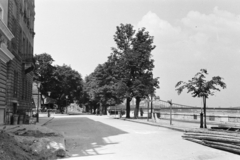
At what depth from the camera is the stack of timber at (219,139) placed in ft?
30.8

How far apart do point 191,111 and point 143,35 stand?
15.5 m

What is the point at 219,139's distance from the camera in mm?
10164

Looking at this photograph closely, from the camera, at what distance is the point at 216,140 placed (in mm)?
10336

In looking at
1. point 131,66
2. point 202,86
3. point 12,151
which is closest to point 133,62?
point 131,66

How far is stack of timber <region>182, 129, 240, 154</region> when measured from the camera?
940 centimetres

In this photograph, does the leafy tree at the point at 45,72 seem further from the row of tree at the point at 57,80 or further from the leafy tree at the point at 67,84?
the leafy tree at the point at 67,84

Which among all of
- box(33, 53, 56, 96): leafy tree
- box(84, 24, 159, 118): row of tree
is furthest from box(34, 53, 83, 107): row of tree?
box(84, 24, 159, 118): row of tree

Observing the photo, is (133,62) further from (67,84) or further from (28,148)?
(67,84)

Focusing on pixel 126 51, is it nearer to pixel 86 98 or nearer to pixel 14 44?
pixel 14 44

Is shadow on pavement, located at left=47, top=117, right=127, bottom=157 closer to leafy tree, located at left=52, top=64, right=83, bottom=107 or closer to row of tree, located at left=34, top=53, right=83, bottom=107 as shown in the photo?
row of tree, located at left=34, top=53, right=83, bottom=107

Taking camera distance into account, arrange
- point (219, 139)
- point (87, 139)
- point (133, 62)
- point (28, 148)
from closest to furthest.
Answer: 1. point (28, 148)
2. point (219, 139)
3. point (87, 139)
4. point (133, 62)

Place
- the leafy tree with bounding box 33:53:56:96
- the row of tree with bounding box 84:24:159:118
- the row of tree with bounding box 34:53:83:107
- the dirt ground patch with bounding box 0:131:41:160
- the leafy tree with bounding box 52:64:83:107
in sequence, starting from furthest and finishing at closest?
the leafy tree with bounding box 52:64:83:107 → the row of tree with bounding box 34:53:83:107 → the leafy tree with bounding box 33:53:56:96 → the row of tree with bounding box 84:24:159:118 → the dirt ground patch with bounding box 0:131:41:160

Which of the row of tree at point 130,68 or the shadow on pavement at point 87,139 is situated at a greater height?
the row of tree at point 130,68

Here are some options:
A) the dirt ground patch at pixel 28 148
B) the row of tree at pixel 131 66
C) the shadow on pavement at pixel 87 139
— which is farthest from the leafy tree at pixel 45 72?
the dirt ground patch at pixel 28 148
